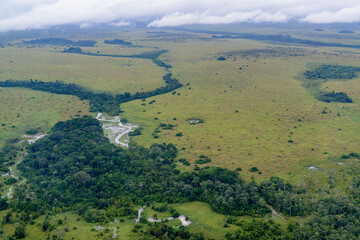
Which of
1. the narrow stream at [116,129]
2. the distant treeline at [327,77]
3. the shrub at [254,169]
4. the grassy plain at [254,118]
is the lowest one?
the narrow stream at [116,129]

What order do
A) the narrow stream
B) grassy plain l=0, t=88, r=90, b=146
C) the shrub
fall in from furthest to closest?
grassy plain l=0, t=88, r=90, b=146
the narrow stream
the shrub

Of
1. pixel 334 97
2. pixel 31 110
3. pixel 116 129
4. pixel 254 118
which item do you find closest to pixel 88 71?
pixel 31 110

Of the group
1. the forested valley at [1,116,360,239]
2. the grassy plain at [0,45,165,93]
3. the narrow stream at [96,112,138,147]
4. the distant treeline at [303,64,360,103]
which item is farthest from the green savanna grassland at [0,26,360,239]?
the narrow stream at [96,112,138,147]

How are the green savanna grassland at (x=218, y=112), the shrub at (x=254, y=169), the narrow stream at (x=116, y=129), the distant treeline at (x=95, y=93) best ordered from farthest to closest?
the distant treeline at (x=95, y=93), the narrow stream at (x=116, y=129), the shrub at (x=254, y=169), the green savanna grassland at (x=218, y=112)

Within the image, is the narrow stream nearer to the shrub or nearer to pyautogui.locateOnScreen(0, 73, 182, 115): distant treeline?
pyautogui.locateOnScreen(0, 73, 182, 115): distant treeline

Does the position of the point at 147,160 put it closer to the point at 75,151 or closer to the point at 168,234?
the point at 75,151

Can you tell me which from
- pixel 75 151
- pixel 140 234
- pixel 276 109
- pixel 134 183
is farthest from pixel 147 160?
pixel 276 109

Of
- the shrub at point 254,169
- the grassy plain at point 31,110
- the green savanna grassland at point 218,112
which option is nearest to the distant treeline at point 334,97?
the green savanna grassland at point 218,112

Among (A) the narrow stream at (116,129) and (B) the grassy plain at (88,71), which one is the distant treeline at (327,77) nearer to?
(B) the grassy plain at (88,71)
